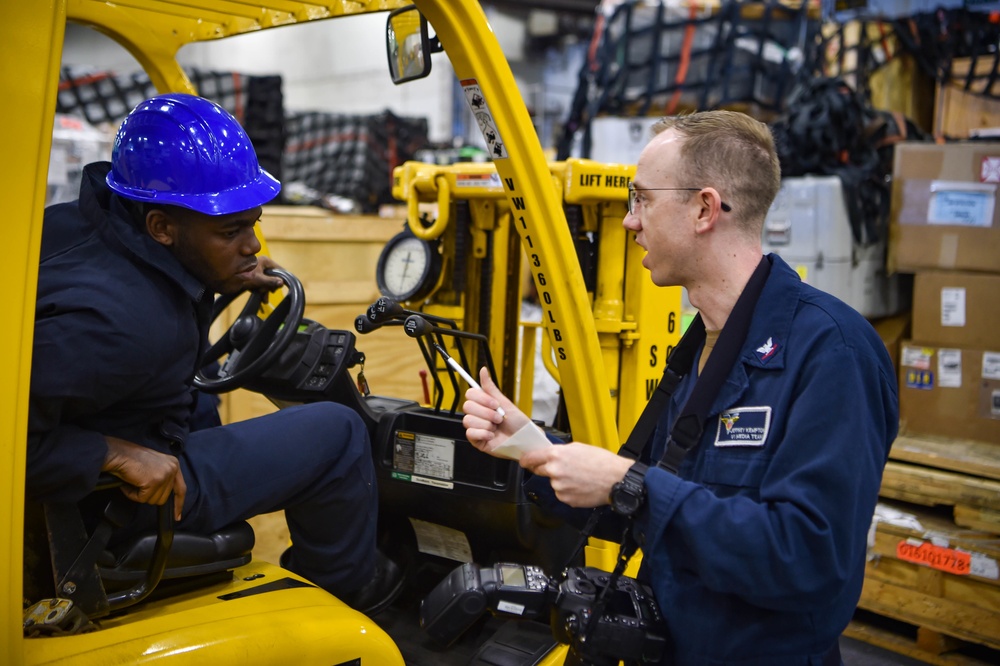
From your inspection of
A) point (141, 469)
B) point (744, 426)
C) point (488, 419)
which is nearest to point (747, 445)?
point (744, 426)

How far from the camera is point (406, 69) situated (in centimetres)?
262

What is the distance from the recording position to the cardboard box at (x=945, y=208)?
438 cm

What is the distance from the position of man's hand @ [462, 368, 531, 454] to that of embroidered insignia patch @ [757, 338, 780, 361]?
503 mm

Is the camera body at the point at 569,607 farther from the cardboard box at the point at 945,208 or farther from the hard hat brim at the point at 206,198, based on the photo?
the cardboard box at the point at 945,208

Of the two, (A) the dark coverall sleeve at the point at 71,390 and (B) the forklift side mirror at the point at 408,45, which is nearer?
(A) the dark coverall sleeve at the point at 71,390

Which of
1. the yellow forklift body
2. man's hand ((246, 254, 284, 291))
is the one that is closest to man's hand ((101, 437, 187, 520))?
the yellow forklift body

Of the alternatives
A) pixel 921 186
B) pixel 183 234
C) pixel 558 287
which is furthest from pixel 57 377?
pixel 921 186

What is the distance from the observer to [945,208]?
178 inches

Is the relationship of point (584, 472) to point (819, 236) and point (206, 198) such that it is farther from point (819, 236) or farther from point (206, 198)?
point (819, 236)

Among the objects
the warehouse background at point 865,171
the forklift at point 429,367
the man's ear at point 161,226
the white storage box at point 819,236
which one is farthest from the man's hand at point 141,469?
the white storage box at point 819,236

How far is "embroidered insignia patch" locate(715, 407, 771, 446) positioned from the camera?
168cm

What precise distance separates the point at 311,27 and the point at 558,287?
1376cm

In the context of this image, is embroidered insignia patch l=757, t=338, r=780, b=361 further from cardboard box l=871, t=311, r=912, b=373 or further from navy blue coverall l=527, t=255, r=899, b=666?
cardboard box l=871, t=311, r=912, b=373

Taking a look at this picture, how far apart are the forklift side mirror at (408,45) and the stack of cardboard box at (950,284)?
306cm
